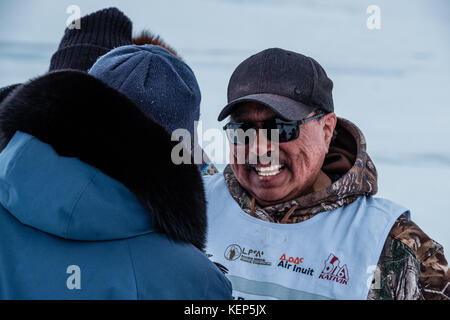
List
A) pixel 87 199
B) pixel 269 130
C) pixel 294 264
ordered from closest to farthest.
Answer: pixel 87 199
pixel 294 264
pixel 269 130

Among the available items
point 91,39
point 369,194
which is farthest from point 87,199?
point 91,39

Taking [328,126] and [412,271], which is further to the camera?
[328,126]

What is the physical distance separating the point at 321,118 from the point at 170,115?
34.8 inches

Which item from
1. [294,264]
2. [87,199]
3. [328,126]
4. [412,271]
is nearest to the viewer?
[87,199]

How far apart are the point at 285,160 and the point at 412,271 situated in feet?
2.12

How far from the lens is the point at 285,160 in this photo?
2.17 meters

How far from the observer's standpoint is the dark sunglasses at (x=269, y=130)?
2.12 m

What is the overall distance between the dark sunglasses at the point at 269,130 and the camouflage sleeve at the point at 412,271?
579mm

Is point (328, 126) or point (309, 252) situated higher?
point (328, 126)

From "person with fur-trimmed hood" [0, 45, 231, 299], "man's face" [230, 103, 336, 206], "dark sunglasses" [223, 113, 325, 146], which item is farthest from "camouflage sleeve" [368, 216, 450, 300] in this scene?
"person with fur-trimmed hood" [0, 45, 231, 299]

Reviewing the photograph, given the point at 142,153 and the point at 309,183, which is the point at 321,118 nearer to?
the point at 309,183

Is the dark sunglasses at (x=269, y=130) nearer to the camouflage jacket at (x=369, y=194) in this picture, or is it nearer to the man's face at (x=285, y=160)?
the man's face at (x=285, y=160)

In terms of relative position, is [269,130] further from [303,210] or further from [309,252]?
[309,252]
